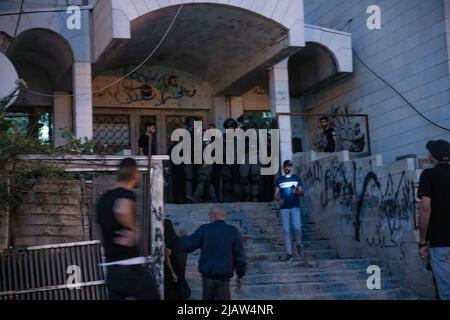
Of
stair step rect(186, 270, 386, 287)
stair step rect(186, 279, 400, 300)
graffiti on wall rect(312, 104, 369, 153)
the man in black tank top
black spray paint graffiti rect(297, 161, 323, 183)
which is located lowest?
stair step rect(186, 279, 400, 300)

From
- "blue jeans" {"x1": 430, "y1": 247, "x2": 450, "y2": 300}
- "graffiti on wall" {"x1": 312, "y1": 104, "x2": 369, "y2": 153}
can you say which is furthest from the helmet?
"blue jeans" {"x1": 430, "y1": 247, "x2": 450, "y2": 300}

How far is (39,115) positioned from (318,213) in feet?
21.6

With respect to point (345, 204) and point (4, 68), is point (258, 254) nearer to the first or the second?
point (345, 204)

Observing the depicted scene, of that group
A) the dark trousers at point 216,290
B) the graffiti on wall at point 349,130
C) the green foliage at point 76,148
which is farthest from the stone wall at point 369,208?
the green foliage at point 76,148

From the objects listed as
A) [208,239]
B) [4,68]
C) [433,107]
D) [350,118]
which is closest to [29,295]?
[208,239]

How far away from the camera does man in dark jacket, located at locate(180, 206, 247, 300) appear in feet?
25.8

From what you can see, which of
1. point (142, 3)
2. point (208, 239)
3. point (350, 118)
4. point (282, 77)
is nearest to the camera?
point (208, 239)

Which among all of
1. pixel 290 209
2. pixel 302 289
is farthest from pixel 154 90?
pixel 302 289

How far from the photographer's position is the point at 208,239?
8.01 m

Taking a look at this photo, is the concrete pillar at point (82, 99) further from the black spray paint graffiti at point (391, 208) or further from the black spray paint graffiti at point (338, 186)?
the black spray paint graffiti at point (391, 208)

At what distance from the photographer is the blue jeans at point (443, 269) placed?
7.33 metres

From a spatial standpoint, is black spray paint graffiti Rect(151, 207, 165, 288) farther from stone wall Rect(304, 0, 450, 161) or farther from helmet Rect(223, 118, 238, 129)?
stone wall Rect(304, 0, 450, 161)

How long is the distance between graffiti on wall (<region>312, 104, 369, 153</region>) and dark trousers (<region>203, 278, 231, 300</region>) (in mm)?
8197

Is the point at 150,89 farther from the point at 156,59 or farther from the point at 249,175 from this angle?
the point at 249,175
